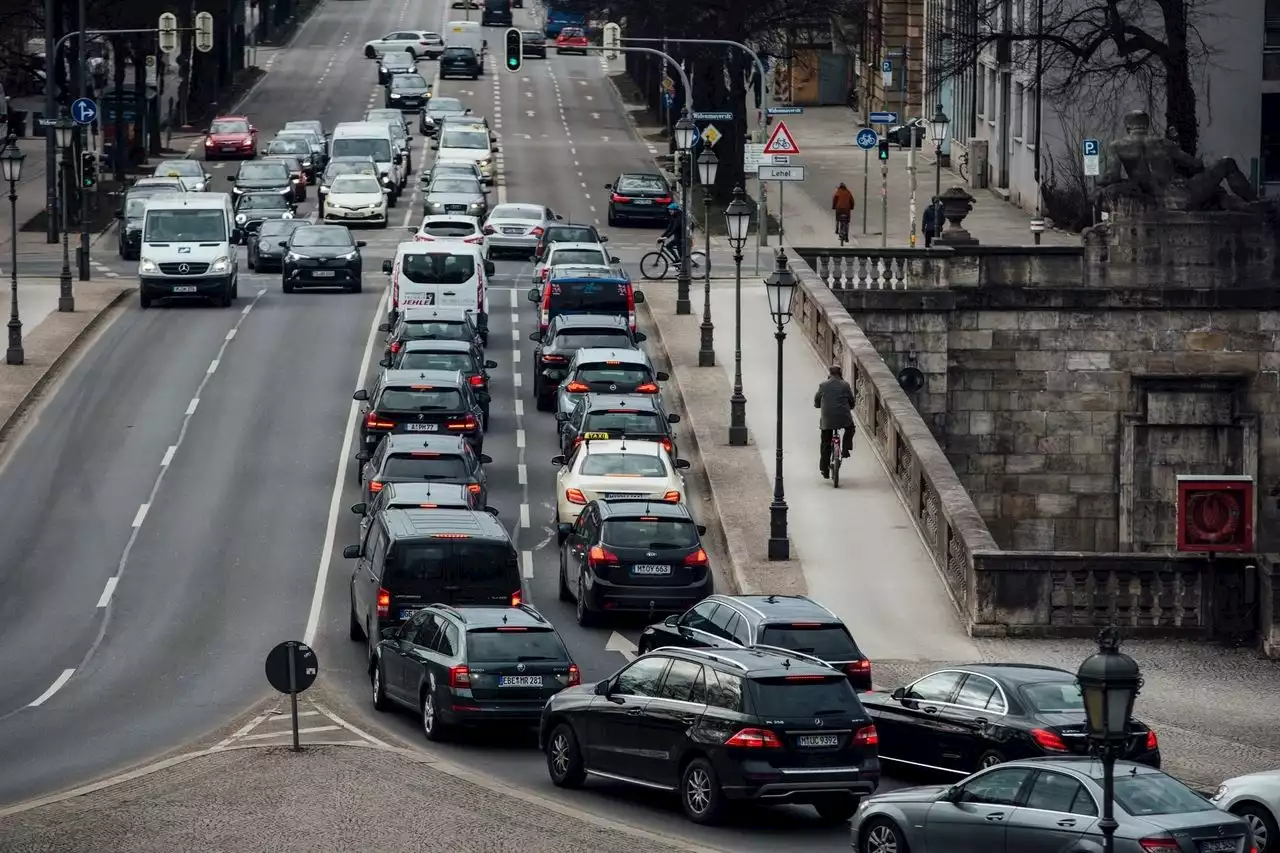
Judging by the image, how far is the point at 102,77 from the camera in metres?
81.1

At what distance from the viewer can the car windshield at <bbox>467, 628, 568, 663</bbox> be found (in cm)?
2450

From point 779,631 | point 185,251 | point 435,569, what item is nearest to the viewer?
point 779,631

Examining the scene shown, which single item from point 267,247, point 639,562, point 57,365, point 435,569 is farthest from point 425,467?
point 267,247

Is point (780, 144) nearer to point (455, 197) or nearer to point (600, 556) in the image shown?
point (600, 556)

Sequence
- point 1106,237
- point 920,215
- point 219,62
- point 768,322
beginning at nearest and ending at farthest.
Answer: point 1106,237 → point 768,322 → point 920,215 → point 219,62

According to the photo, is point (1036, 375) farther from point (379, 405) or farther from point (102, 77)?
point (102, 77)

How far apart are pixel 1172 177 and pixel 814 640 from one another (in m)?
24.7

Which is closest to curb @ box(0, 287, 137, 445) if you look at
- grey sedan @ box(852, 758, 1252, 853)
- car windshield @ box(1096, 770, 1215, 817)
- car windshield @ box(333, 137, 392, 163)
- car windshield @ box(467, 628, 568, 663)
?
car windshield @ box(467, 628, 568, 663)

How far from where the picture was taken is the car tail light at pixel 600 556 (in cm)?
3008

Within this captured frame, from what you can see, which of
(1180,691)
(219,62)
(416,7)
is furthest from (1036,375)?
(416,7)

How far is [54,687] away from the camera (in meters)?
28.1

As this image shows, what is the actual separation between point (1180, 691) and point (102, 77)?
60.3 meters

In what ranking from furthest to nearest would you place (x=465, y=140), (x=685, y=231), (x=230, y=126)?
(x=230, y=126) < (x=465, y=140) < (x=685, y=231)

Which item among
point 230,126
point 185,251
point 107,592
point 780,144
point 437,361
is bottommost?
point 107,592
